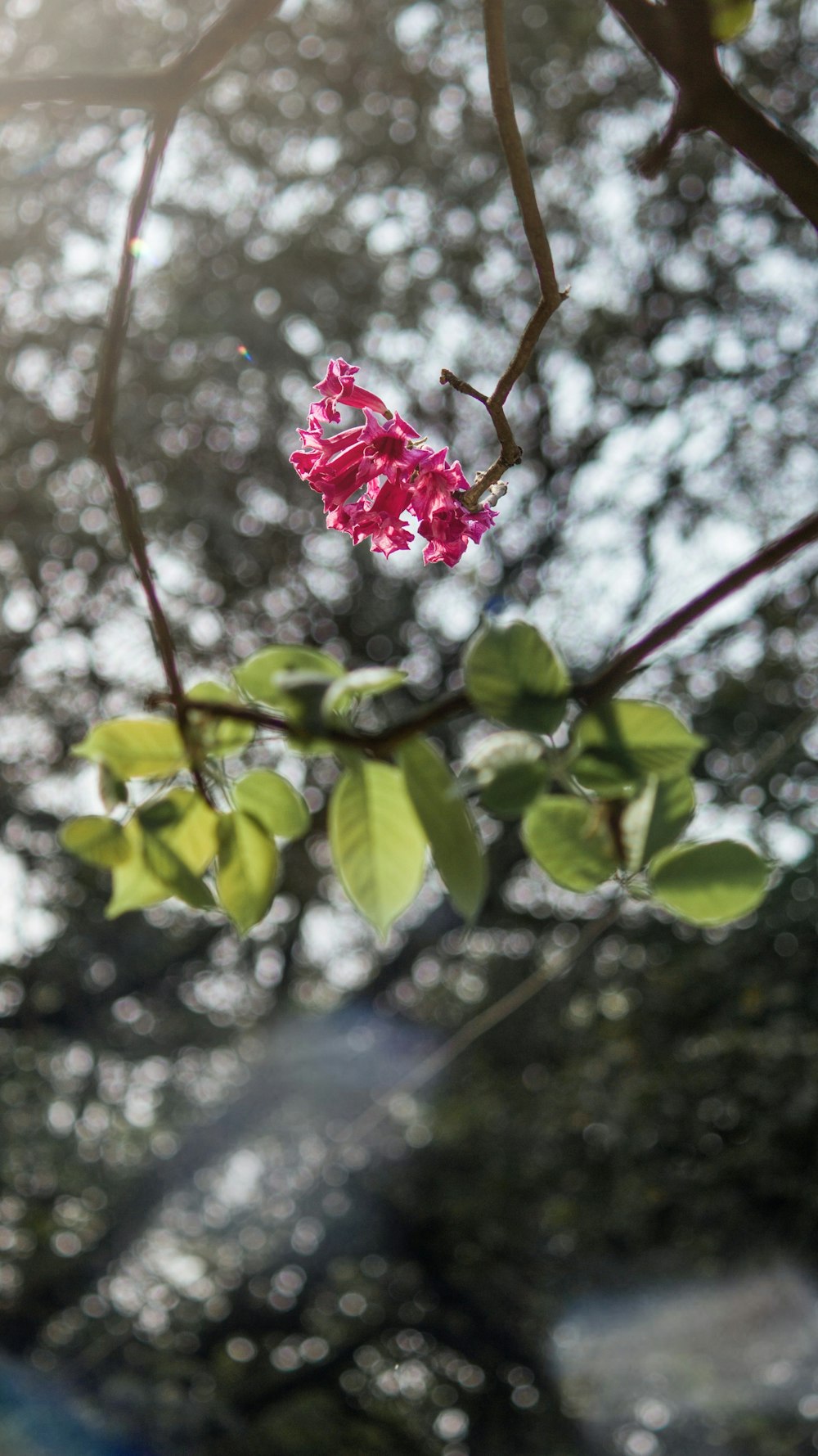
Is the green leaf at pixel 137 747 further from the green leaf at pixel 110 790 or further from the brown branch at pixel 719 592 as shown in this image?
the brown branch at pixel 719 592

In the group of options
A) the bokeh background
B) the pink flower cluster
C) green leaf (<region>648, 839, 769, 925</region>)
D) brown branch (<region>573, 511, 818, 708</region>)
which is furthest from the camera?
the bokeh background

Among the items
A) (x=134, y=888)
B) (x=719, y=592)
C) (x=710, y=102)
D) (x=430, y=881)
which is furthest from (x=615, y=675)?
(x=430, y=881)

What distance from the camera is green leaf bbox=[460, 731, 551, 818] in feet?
1.07

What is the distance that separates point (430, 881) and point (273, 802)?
3351 mm

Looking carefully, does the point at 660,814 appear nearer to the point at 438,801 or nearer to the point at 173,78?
the point at 438,801

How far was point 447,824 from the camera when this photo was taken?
1.04 feet

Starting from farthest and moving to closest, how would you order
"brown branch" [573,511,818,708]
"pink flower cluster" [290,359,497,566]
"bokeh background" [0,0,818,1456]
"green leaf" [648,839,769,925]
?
"bokeh background" [0,0,818,1456] → "pink flower cluster" [290,359,497,566] → "green leaf" [648,839,769,925] → "brown branch" [573,511,818,708]

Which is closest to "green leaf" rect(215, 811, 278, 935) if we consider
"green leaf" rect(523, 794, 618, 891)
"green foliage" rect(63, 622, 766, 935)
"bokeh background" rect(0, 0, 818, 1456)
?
"green foliage" rect(63, 622, 766, 935)

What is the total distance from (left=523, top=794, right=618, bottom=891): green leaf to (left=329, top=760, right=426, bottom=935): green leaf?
0.04m

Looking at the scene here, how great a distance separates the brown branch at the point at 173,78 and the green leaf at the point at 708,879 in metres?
0.33

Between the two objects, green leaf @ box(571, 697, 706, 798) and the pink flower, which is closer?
green leaf @ box(571, 697, 706, 798)

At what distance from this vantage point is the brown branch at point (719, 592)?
0.23 m

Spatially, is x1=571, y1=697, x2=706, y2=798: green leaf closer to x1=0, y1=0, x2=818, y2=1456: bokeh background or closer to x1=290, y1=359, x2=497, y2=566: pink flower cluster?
x1=290, y1=359, x2=497, y2=566: pink flower cluster

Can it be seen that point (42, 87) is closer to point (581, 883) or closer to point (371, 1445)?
point (581, 883)
